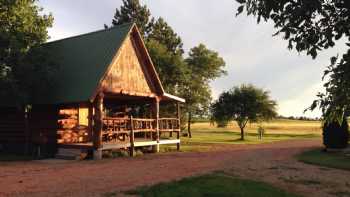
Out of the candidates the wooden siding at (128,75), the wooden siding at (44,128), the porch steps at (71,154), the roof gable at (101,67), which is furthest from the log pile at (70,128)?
the wooden siding at (128,75)

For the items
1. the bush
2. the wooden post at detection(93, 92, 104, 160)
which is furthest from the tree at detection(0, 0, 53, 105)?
the bush

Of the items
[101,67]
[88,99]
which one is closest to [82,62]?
[101,67]

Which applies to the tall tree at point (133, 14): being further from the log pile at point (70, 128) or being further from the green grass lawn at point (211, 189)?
the green grass lawn at point (211, 189)

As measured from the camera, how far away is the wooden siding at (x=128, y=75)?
76.9 ft

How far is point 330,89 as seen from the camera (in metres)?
6.09

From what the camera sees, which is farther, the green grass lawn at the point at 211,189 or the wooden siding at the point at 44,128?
the wooden siding at the point at 44,128

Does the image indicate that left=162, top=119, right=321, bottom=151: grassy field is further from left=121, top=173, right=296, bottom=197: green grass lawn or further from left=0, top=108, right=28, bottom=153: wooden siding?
left=0, top=108, right=28, bottom=153: wooden siding

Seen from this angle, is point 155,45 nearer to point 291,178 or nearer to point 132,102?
point 132,102

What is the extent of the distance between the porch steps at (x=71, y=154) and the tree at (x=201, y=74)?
100 feet

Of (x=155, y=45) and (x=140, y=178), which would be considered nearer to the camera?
(x=140, y=178)

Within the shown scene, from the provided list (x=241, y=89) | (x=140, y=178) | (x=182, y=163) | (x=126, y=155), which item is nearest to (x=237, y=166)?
(x=182, y=163)

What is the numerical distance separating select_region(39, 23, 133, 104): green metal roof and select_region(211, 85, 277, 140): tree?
27042 mm

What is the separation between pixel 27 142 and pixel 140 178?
44.3 feet

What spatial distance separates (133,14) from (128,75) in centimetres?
3060
